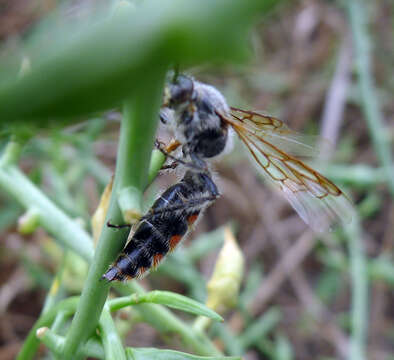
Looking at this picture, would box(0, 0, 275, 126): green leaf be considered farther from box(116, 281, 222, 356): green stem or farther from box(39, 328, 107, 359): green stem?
box(116, 281, 222, 356): green stem

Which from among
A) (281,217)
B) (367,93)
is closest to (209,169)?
(367,93)

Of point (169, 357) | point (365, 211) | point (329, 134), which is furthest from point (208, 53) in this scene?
point (329, 134)

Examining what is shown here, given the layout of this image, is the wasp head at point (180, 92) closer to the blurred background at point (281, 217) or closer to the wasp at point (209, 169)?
the wasp at point (209, 169)

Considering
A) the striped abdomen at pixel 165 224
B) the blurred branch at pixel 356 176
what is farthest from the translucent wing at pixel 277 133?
the blurred branch at pixel 356 176

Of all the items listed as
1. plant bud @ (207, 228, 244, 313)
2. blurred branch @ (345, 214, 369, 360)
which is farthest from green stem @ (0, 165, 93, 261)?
blurred branch @ (345, 214, 369, 360)

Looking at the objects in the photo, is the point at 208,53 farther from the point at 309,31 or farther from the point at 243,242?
the point at 309,31

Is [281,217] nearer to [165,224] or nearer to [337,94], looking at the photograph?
[337,94]

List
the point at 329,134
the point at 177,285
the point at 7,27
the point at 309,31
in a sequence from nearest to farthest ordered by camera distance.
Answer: the point at 177,285
the point at 329,134
the point at 7,27
the point at 309,31
